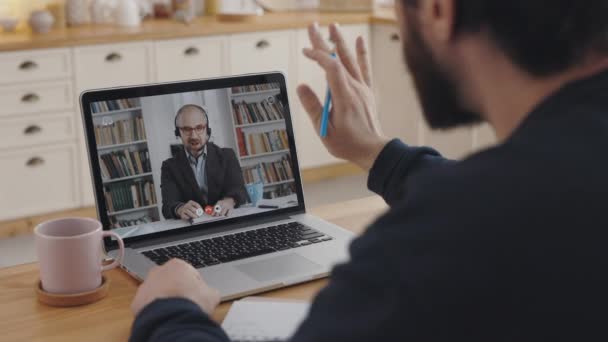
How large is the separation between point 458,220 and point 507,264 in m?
0.05

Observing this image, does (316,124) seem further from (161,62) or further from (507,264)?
(161,62)

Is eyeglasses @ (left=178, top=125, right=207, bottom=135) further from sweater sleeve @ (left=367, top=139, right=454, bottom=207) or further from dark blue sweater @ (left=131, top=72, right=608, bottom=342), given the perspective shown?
dark blue sweater @ (left=131, top=72, right=608, bottom=342)

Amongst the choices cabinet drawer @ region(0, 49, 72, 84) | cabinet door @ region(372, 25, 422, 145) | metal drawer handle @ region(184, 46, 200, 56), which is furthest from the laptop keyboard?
cabinet door @ region(372, 25, 422, 145)

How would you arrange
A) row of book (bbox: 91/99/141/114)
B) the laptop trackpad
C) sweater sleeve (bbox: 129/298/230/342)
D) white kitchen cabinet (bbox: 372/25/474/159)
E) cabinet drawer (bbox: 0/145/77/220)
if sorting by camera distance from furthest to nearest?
white kitchen cabinet (bbox: 372/25/474/159), cabinet drawer (bbox: 0/145/77/220), row of book (bbox: 91/99/141/114), the laptop trackpad, sweater sleeve (bbox: 129/298/230/342)

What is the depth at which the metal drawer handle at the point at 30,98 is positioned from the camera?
Answer: 350 cm

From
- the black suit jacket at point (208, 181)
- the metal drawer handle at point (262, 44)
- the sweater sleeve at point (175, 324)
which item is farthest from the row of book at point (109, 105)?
the metal drawer handle at point (262, 44)

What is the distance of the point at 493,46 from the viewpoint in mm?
730

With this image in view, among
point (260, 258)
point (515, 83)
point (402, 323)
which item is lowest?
point (260, 258)

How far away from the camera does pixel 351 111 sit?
1.34 m

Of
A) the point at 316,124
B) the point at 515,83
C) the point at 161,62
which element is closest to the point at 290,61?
the point at 161,62

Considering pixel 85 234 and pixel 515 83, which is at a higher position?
pixel 515 83

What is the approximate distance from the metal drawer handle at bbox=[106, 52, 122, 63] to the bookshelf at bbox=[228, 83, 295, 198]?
2.29m

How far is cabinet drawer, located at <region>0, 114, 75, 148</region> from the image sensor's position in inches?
137

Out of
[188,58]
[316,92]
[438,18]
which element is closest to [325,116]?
[438,18]
